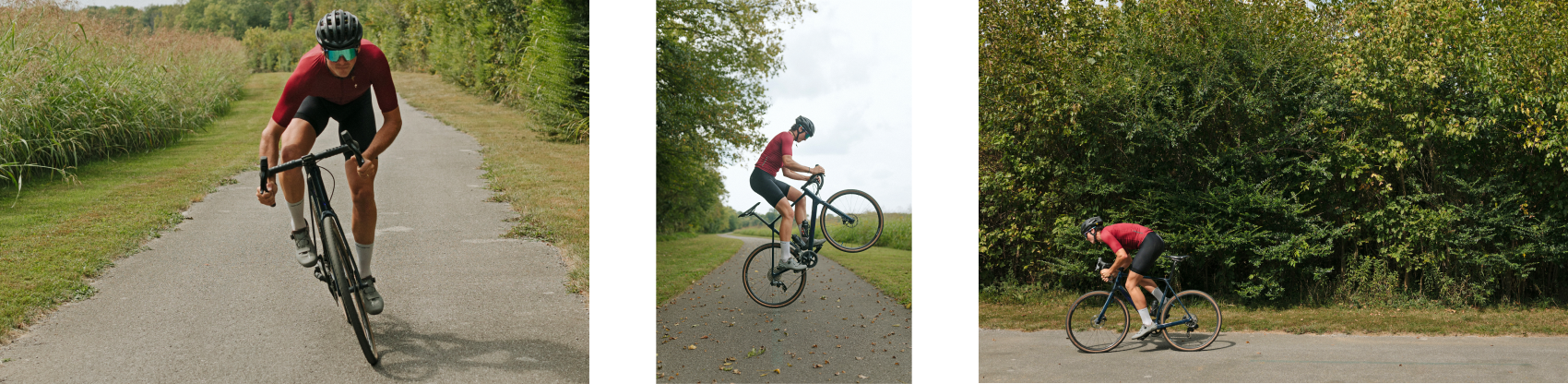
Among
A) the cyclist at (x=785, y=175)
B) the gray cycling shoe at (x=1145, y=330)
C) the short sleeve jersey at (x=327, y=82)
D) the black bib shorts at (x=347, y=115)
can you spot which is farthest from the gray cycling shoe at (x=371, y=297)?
the gray cycling shoe at (x=1145, y=330)

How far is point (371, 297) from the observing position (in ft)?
13.5

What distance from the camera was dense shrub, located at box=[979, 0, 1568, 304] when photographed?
641 cm

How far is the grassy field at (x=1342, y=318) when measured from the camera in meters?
6.07

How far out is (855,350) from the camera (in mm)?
4355

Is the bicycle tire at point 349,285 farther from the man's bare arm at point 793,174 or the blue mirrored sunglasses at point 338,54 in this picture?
the man's bare arm at point 793,174

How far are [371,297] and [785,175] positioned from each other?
7.44 feet

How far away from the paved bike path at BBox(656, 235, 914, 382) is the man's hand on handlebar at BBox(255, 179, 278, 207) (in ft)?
7.01

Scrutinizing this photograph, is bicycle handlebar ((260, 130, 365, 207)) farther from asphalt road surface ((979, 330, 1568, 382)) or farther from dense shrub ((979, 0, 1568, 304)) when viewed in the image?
dense shrub ((979, 0, 1568, 304))

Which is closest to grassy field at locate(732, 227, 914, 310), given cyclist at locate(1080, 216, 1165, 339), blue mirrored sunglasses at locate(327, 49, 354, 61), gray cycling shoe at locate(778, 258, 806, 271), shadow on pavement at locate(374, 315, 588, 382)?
A: gray cycling shoe at locate(778, 258, 806, 271)

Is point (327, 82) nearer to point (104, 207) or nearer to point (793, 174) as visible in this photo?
point (104, 207)

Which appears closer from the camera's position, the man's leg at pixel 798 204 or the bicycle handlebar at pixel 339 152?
the bicycle handlebar at pixel 339 152

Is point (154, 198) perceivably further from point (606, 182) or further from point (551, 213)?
point (606, 182)

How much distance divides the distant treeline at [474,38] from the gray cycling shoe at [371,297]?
121 centimetres

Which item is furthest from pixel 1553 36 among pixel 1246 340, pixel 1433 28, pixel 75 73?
pixel 75 73
